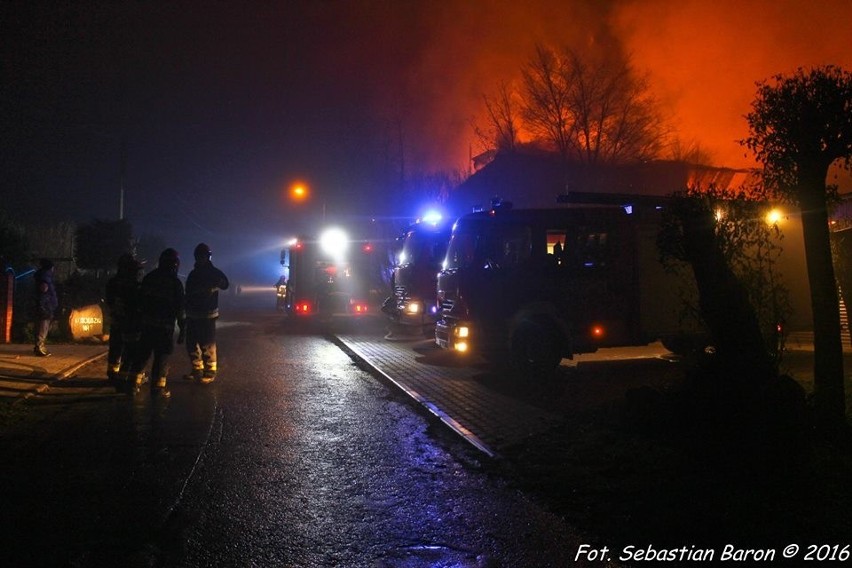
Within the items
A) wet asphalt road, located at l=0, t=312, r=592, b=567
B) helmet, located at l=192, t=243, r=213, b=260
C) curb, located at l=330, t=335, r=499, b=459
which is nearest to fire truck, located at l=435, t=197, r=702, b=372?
curb, located at l=330, t=335, r=499, b=459

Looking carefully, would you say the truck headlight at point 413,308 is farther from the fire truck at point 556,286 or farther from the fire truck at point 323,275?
the fire truck at point 323,275

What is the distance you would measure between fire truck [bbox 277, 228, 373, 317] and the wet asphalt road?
13.3 meters

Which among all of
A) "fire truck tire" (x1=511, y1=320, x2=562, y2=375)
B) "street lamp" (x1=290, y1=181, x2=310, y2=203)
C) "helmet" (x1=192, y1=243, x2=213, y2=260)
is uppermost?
"street lamp" (x1=290, y1=181, x2=310, y2=203)

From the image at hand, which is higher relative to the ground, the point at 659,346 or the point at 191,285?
the point at 191,285

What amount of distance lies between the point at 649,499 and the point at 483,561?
1626mm

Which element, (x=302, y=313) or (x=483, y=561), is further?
(x=302, y=313)

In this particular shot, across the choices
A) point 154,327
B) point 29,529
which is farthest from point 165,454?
point 154,327

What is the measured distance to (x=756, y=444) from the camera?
539 centimetres

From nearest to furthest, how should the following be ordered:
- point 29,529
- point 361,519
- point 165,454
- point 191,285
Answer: point 29,529 → point 361,519 → point 165,454 → point 191,285

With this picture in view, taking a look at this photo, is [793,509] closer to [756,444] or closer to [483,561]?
[756,444]

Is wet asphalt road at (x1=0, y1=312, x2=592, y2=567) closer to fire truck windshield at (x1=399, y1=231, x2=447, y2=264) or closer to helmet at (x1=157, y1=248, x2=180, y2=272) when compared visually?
helmet at (x1=157, y1=248, x2=180, y2=272)

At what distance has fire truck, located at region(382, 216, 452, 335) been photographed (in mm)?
15258

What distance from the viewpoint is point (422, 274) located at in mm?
15438

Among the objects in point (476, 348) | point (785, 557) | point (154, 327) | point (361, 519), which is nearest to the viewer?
point (785, 557)
